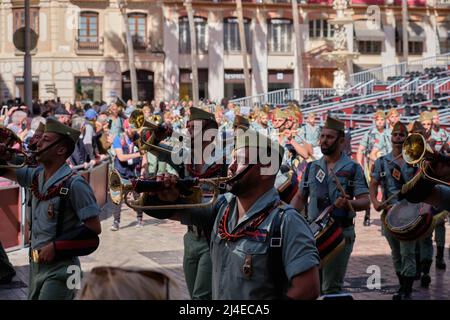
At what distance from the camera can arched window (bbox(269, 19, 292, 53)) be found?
54.6m

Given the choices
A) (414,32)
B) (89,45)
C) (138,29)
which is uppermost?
(414,32)

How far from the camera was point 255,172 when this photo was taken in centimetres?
472

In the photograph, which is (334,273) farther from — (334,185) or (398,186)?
(398,186)

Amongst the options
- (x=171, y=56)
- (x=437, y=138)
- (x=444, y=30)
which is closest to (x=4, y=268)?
(x=437, y=138)

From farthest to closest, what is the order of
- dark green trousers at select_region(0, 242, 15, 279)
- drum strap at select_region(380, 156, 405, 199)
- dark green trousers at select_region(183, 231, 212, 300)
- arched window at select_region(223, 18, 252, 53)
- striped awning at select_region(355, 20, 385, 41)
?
striped awning at select_region(355, 20, 385, 41)
arched window at select_region(223, 18, 252, 53)
dark green trousers at select_region(0, 242, 15, 279)
drum strap at select_region(380, 156, 405, 199)
dark green trousers at select_region(183, 231, 212, 300)

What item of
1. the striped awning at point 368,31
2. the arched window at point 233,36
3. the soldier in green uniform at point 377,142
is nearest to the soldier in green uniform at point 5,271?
the soldier in green uniform at point 377,142

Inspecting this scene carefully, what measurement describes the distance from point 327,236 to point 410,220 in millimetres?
1753

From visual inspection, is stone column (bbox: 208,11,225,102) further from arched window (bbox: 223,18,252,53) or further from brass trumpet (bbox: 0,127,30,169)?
brass trumpet (bbox: 0,127,30,169)

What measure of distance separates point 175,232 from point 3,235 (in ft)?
10.7

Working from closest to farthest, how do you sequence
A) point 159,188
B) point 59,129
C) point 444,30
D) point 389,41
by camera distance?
point 159,188 → point 59,129 → point 389,41 → point 444,30

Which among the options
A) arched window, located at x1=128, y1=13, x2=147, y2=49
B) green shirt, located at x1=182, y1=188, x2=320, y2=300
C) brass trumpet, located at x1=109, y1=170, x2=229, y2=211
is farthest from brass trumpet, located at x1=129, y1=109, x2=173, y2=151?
arched window, located at x1=128, y1=13, x2=147, y2=49

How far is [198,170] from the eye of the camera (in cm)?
743

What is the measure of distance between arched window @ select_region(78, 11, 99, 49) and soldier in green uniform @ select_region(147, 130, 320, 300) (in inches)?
1860

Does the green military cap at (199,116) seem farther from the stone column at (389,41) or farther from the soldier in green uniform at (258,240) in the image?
the stone column at (389,41)
